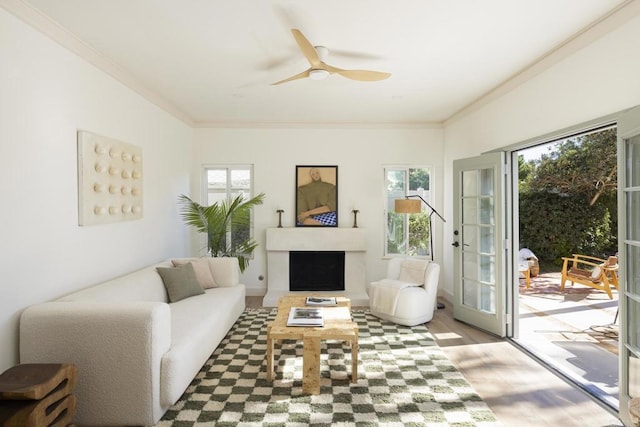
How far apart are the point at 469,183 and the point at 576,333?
1983mm

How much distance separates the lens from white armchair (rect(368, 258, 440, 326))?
4262mm

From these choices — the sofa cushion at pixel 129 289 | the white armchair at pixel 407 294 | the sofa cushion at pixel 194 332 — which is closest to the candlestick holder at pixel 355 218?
the white armchair at pixel 407 294

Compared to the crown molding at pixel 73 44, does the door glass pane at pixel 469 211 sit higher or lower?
lower

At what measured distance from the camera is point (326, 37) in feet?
9.48

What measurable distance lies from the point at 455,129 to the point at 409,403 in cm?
393

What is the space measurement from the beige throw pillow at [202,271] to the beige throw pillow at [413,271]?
2.31 meters

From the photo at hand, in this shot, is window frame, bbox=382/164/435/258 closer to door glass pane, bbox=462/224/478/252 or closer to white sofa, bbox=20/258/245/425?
door glass pane, bbox=462/224/478/252

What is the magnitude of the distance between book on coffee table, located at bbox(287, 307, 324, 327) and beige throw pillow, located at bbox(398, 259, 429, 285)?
65.2 inches

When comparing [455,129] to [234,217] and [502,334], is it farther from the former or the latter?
[234,217]

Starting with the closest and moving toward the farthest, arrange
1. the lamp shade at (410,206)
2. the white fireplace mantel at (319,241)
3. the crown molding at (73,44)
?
1. the crown molding at (73,44)
2. the lamp shade at (410,206)
3. the white fireplace mantel at (319,241)

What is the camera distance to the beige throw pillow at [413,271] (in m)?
4.60

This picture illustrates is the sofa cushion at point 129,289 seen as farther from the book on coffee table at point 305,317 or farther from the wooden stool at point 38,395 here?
the book on coffee table at point 305,317

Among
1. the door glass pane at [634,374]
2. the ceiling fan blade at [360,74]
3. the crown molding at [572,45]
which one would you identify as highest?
the crown molding at [572,45]

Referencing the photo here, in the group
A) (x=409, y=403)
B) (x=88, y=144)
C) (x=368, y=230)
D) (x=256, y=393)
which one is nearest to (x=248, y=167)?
(x=368, y=230)
